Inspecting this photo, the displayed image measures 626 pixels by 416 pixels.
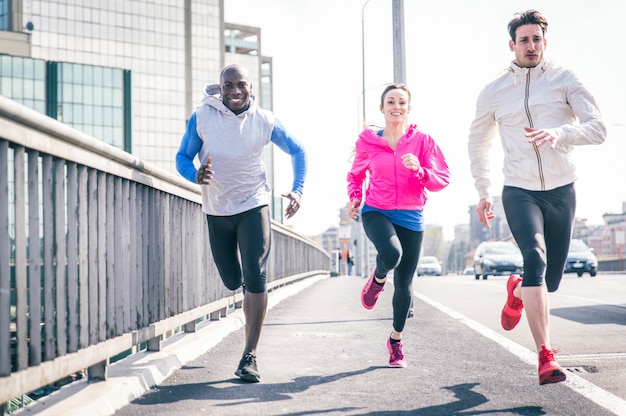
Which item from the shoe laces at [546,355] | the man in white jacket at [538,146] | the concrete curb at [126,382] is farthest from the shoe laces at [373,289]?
the shoe laces at [546,355]

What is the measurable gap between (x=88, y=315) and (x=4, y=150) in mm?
1196

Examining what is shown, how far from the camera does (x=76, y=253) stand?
3723 mm

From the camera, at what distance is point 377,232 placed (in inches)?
213

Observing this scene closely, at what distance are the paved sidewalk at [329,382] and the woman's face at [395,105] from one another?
1.73m

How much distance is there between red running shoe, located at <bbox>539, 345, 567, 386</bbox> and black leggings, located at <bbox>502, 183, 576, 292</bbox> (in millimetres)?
466

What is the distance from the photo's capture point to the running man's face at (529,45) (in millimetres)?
4680

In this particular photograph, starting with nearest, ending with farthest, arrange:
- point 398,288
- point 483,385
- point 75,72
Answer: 1. point 483,385
2. point 398,288
3. point 75,72

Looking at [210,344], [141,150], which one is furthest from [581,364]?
[141,150]

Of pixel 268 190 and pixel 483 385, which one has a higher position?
pixel 268 190

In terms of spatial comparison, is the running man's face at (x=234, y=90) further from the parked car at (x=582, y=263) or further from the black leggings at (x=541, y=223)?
the parked car at (x=582, y=263)

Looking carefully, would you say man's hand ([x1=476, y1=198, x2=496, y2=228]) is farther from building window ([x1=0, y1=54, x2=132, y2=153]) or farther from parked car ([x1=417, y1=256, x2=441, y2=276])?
building window ([x1=0, y1=54, x2=132, y2=153])

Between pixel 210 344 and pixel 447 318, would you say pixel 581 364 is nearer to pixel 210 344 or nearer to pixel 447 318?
pixel 210 344

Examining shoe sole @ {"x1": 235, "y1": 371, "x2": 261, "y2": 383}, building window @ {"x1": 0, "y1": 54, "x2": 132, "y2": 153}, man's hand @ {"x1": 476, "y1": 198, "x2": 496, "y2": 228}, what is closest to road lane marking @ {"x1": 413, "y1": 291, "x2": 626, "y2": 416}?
→ man's hand @ {"x1": 476, "y1": 198, "x2": 496, "y2": 228}

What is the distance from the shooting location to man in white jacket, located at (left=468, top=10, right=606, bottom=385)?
14.5ft
